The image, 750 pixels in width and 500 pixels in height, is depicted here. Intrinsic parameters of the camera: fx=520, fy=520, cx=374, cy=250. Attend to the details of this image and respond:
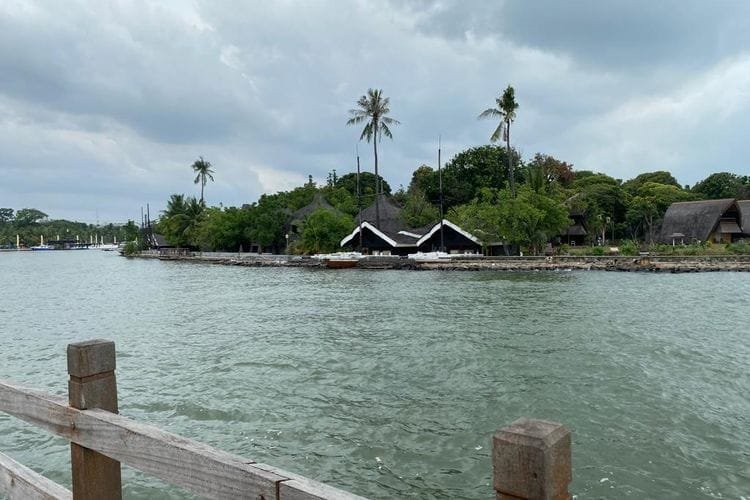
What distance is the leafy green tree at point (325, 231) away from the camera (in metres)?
51.3

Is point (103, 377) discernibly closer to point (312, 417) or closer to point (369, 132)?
point (312, 417)

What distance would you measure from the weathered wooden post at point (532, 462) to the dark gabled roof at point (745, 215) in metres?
55.7

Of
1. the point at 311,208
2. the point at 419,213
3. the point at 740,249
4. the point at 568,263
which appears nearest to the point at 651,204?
the point at 740,249

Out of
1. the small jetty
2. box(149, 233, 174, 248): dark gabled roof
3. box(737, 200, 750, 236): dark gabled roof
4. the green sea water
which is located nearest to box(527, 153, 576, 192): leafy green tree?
box(737, 200, 750, 236): dark gabled roof

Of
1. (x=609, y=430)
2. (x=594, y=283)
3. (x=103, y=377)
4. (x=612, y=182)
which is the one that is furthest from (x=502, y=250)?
(x=103, y=377)

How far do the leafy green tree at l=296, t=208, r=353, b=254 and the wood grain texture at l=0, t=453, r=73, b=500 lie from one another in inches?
1913

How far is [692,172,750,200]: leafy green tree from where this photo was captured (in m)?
58.3

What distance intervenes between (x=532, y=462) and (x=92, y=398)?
1.83 metres

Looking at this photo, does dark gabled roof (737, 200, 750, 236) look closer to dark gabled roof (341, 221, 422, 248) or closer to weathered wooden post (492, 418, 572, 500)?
dark gabled roof (341, 221, 422, 248)

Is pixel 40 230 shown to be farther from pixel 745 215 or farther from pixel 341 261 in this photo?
pixel 745 215

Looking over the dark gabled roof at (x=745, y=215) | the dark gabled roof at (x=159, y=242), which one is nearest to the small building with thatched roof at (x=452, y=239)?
the dark gabled roof at (x=745, y=215)

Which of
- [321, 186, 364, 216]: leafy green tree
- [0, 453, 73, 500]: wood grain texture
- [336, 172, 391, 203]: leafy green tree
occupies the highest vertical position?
[336, 172, 391, 203]: leafy green tree

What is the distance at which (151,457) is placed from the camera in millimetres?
1922

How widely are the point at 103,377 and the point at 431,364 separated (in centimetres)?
819
